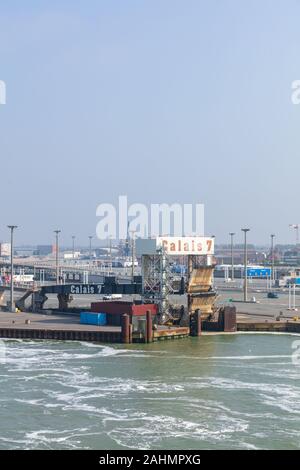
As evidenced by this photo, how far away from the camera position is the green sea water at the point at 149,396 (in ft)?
125

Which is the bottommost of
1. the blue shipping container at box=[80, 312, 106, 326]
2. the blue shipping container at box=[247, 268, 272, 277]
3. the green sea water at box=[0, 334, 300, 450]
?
the green sea water at box=[0, 334, 300, 450]

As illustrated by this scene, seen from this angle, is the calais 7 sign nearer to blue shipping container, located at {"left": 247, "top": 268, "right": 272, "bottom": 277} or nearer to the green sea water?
the green sea water

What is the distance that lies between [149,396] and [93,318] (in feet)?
99.0

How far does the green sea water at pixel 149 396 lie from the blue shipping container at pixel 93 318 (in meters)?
8.44

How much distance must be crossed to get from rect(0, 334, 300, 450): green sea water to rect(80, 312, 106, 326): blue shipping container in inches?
332

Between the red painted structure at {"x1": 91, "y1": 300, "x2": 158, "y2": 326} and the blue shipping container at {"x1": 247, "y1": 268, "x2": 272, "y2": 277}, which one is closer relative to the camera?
the red painted structure at {"x1": 91, "y1": 300, "x2": 158, "y2": 326}

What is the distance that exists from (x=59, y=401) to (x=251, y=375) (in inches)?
589

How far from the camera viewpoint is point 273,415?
139 feet

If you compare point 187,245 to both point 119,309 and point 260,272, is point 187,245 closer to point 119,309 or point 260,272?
point 119,309

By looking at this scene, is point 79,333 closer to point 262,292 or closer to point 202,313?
point 202,313

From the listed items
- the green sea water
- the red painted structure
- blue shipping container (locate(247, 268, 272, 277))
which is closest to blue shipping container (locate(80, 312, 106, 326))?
the red painted structure

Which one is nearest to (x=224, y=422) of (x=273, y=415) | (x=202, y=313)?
(x=273, y=415)

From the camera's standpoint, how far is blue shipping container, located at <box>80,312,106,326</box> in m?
76.1
